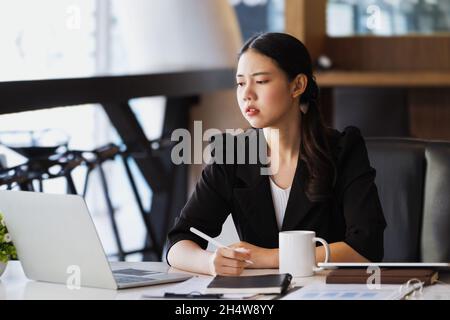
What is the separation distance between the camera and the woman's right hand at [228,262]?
1.98 metres

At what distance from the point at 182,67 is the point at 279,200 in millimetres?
3495

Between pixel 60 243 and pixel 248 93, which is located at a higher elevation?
pixel 248 93

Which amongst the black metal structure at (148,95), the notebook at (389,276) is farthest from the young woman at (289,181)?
the black metal structure at (148,95)

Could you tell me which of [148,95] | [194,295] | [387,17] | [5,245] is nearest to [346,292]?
[194,295]

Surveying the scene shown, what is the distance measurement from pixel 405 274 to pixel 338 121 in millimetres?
3128

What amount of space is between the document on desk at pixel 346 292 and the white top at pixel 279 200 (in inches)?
17.0

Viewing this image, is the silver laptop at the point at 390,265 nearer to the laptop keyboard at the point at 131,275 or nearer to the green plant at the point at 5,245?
the laptop keyboard at the point at 131,275

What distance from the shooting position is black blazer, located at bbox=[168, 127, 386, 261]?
7.30 feet

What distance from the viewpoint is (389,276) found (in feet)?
6.09

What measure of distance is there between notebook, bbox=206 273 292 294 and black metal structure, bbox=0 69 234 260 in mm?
1635

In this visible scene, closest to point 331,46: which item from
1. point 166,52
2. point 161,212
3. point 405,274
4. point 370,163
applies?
point 166,52

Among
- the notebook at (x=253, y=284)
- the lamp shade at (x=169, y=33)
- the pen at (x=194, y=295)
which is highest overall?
the lamp shade at (x=169, y=33)

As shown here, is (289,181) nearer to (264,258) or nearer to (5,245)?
(264,258)
